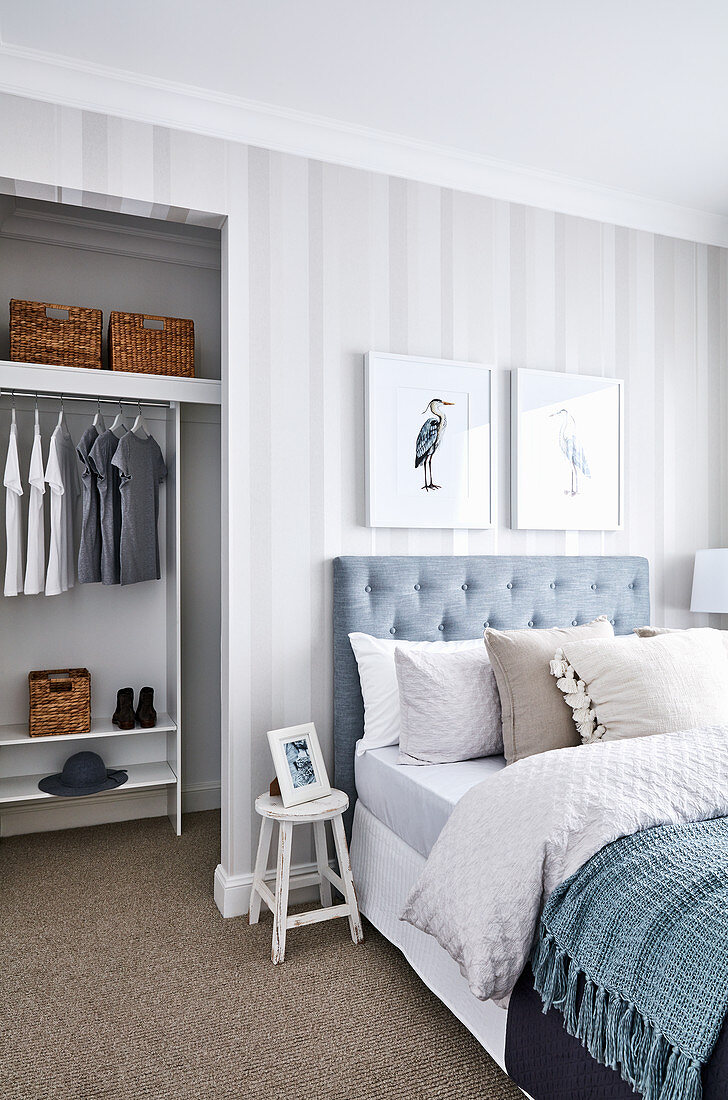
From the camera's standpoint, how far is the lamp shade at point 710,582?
10.7 feet

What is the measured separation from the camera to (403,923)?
88.7 inches

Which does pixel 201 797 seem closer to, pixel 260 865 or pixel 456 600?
pixel 260 865

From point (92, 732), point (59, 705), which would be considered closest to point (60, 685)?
point (59, 705)

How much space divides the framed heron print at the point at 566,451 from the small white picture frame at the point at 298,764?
4.00 ft

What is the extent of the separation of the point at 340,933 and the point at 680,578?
2180 millimetres

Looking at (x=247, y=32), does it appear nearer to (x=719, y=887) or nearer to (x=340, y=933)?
(x=719, y=887)

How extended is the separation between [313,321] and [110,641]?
5.89ft

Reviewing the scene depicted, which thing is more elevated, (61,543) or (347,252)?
(347,252)

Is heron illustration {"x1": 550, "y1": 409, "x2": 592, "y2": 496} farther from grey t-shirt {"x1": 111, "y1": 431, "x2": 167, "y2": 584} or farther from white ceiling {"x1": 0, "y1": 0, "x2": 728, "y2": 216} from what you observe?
grey t-shirt {"x1": 111, "y1": 431, "x2": 167, "y2": 584}

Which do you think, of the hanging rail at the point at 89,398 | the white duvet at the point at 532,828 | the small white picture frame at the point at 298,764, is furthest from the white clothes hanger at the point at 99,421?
the white duvet at the point at 532,828

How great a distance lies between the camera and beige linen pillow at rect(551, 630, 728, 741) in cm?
220

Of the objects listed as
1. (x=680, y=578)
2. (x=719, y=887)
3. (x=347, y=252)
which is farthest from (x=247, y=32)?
(x=680, y=578)

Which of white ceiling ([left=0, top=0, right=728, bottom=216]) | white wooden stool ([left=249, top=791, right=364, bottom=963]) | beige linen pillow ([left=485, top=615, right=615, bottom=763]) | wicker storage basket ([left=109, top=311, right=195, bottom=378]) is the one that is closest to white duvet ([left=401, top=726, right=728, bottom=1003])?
beige linen pillow ([left=485, top=615, right=615, bottom=763])

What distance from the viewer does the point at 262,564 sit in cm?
A: 272
